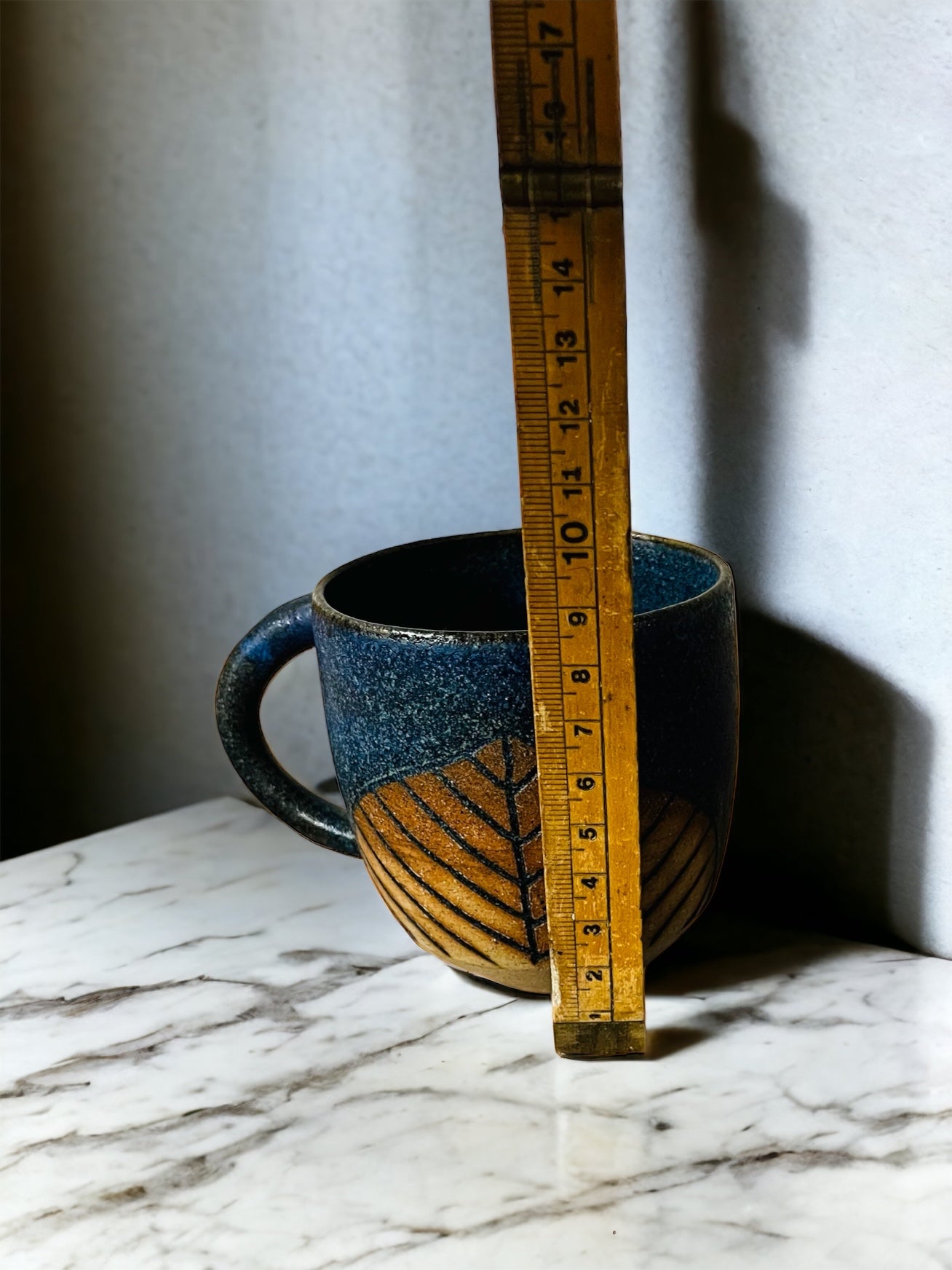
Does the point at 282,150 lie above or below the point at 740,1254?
above

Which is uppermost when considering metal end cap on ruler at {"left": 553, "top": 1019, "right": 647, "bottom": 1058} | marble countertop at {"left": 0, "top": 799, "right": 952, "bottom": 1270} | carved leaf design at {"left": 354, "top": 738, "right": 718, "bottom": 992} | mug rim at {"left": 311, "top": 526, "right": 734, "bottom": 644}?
mug rim at {"left": 311, "top": 526, "right": 734, "bottom": 644}

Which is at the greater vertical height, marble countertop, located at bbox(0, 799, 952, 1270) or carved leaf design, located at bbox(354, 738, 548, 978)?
carved leaf design, located at bbox(354, 738, 548, 978)

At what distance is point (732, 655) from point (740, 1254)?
0.23m

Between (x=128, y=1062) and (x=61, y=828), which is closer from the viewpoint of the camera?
(x=128, y=1062)

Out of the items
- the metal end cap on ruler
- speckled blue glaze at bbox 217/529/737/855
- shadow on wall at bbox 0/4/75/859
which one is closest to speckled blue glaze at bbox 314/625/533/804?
speckled blue glaze at bbox 217/529/737/855

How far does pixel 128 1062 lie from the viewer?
560 millimetres

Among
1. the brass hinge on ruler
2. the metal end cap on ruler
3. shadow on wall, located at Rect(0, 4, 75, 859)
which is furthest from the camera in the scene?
shadow on wall, located at Rect(0, 4, 75, 859)

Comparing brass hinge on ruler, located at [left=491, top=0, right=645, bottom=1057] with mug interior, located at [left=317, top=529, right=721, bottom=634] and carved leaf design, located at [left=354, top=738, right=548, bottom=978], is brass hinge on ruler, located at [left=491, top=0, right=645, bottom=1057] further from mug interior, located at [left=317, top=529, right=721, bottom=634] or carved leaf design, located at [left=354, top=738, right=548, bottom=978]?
mug interior, located at [left=317, top=529, right=721, bottom=634]

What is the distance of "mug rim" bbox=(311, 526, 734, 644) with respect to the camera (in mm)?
509

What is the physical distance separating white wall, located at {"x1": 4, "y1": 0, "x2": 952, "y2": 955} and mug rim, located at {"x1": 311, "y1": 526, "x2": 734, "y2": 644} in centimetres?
4

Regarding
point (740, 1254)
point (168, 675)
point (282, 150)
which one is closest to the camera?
point (740, 1254)

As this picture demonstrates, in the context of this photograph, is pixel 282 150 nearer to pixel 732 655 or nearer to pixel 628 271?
pixel 628 271

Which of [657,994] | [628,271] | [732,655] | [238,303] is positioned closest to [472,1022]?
[657,994]

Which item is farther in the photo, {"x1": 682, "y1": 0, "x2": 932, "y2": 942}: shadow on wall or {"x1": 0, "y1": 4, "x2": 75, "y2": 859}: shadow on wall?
{"x1": 0, "y1": 4, "x2": 75, "y2": 859}: shadow on wall
